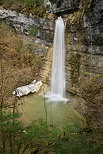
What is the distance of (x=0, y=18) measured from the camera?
14.1m

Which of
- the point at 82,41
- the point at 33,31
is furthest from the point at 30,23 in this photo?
the point at 82,41

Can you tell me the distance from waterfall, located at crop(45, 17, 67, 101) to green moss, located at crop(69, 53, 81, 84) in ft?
2.98

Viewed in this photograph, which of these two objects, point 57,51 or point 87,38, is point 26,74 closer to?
point 57,51

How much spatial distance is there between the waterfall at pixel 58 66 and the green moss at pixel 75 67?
91 cm

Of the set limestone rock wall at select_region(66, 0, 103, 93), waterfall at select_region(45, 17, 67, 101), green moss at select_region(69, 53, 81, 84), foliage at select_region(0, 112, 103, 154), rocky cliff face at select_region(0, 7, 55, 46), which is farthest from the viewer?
rocky cliff face at select_region(0, 7, 55, 46)

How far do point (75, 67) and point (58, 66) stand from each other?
1707 mm

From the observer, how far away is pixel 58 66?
13242 millimetres

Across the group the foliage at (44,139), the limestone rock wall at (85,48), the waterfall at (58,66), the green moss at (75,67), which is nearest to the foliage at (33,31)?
the waterfall at (58,66)

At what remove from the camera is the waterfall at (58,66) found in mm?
12602

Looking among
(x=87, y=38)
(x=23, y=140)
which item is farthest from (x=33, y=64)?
(x=23, y=140)

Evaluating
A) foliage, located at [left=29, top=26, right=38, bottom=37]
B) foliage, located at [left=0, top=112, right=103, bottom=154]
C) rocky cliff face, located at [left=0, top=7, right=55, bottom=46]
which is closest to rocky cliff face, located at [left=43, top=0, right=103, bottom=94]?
rocky cliff face, located at [left=0, top=7, right=55, bottom=46]

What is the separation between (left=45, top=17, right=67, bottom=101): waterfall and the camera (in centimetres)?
1260

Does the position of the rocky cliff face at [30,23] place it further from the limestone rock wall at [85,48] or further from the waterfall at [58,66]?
the limestone rock wall at [85,48]

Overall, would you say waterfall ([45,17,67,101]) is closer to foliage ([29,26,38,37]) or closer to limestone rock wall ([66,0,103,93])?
limestone rock wall ([66,0,103,93])
